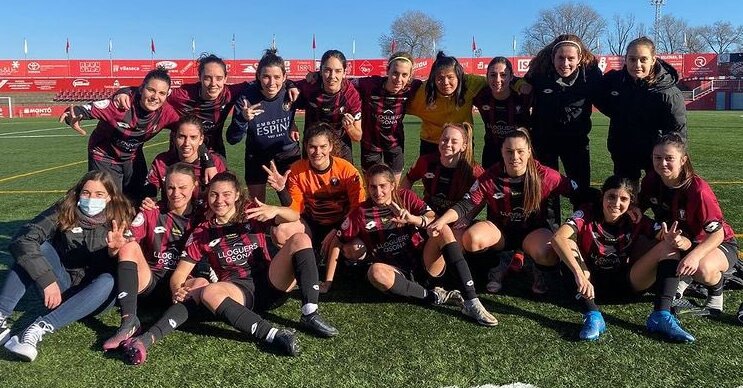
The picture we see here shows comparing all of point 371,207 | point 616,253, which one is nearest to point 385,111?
point 371,207

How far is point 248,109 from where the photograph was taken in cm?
477

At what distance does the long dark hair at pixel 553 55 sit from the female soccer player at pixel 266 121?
2096mm

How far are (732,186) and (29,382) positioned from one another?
8131mm

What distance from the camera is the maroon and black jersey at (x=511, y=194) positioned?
4062 millimetres

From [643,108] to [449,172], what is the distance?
5.19 feet

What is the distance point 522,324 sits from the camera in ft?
11.4

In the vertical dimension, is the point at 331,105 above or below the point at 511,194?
above

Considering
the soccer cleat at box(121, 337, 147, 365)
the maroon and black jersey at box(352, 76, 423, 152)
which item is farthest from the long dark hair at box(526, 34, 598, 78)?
the soccer cleat at box(121, 337, 147, 365)

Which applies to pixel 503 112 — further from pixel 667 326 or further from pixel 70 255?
pixel 70 255

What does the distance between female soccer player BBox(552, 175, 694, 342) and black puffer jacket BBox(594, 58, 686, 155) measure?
1.12 m

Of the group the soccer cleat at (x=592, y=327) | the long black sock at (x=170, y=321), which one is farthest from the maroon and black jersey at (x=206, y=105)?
the soccer cleat at (x=592, y=327)

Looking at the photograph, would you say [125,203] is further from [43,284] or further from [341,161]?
[341,161]

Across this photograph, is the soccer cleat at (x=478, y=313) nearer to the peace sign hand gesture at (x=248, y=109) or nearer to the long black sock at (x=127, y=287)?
the long black sock at (x=127, y=287)

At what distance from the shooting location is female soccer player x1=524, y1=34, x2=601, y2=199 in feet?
15.8
